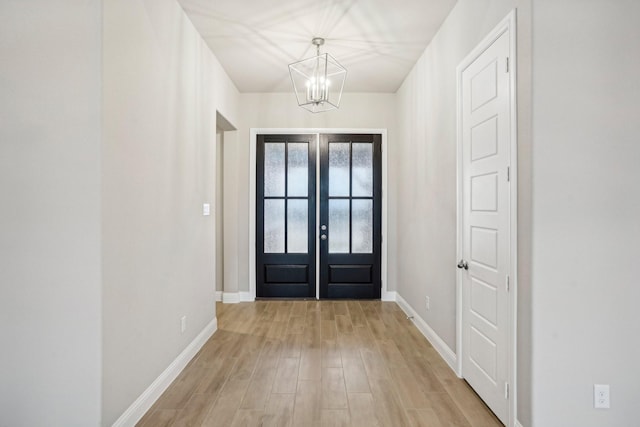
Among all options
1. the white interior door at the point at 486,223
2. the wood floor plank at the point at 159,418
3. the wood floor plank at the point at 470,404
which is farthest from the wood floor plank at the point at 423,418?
the wood floor plank at the point at 159,418

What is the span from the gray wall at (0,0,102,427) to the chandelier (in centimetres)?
195

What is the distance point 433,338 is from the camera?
3.56 meters

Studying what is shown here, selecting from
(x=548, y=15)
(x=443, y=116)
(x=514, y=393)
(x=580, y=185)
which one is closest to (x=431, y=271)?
(x=443, y=116)

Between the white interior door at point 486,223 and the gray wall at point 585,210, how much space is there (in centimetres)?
26

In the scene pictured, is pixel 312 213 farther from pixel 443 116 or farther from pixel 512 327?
pixel 512 327

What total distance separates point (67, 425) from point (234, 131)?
3.97 metres

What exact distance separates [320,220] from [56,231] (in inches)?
144

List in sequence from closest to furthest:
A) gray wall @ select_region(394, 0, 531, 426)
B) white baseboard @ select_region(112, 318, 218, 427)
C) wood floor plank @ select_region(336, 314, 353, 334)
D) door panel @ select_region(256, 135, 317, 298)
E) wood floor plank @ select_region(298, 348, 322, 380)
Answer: gray wall @ select_region(394, 0, 531, 426), white baseboard @ select_region(112, 318, 218, 427), wood floor plank @ select_region(298, 348, 322, 380), wood floor plank @ select_region(336, 314, 353, 334), door panel @ select_region(256, 135, 317, 298)

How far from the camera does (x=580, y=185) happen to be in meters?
1.90

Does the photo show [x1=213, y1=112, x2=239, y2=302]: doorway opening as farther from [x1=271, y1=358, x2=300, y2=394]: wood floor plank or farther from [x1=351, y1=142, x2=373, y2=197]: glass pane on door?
[x1=271, y1=358, x2=300, y2=394]: wood floor plank

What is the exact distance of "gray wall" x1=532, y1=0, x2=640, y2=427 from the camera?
6.13ft

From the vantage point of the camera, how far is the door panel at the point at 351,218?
5.32 meters

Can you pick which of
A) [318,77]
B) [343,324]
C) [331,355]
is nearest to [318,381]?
[331,355]

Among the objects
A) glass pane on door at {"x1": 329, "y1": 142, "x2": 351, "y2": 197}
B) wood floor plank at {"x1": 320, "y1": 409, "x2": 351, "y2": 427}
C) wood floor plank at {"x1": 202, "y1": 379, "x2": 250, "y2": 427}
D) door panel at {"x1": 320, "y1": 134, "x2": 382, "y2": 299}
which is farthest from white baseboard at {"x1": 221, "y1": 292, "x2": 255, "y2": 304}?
wood floor plank at {"x1": 320, "y1": 409, "x2": 351, "y2": 427}
